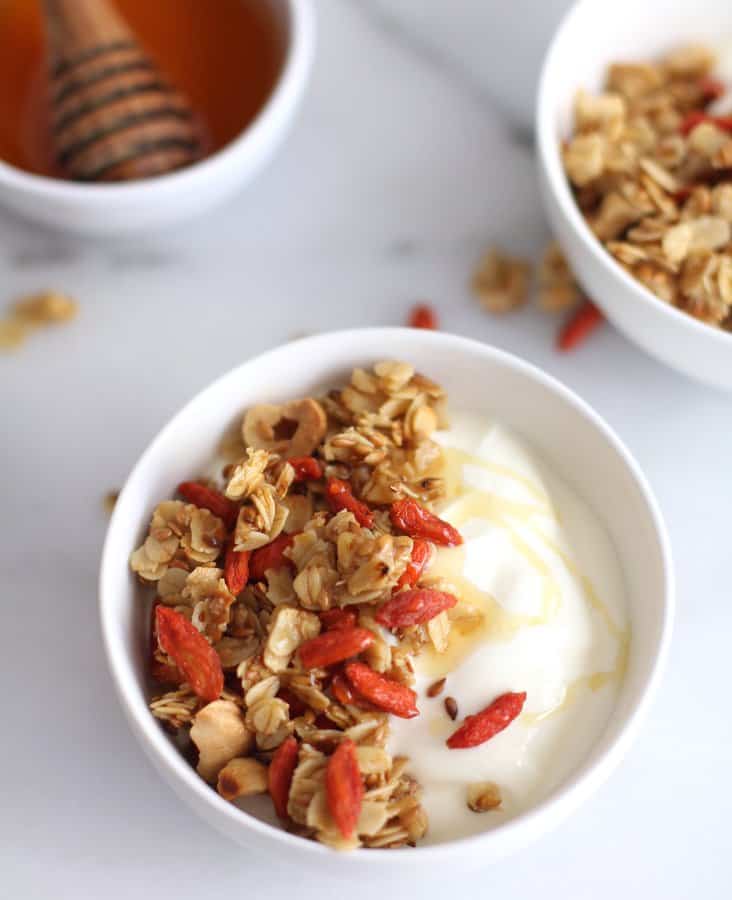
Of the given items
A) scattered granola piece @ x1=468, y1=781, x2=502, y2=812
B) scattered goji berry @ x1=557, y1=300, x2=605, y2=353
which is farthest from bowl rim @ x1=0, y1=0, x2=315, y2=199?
scattered granola piece @ x1=468, y1=781, x2=502, y2=812

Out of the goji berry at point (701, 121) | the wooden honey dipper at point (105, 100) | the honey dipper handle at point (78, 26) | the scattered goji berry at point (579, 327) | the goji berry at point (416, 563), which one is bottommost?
the scattered goji berry at point (579, 327)

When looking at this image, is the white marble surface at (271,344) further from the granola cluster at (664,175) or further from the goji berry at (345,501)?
the goji berry at (345,501)

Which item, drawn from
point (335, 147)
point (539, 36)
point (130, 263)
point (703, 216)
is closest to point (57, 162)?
point (130, 263)

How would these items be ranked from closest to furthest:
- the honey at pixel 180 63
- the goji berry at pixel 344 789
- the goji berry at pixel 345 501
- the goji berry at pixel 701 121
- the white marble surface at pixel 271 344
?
the goji berry at pixel 344 789 < the goji berry at pixel 345 501 < the white marble surface at pixel 271 344 < the goji berry at pixel 701 121 < the honey at pixel 180 63

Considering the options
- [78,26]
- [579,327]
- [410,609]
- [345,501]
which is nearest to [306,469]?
[345,501]

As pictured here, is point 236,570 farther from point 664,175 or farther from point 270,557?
point 664,175

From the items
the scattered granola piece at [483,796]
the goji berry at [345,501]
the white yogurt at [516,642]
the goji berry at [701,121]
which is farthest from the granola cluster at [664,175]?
the scattered granola piece at [483,796]

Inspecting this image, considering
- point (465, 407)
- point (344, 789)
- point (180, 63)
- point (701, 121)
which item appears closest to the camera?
point (344, 789)
